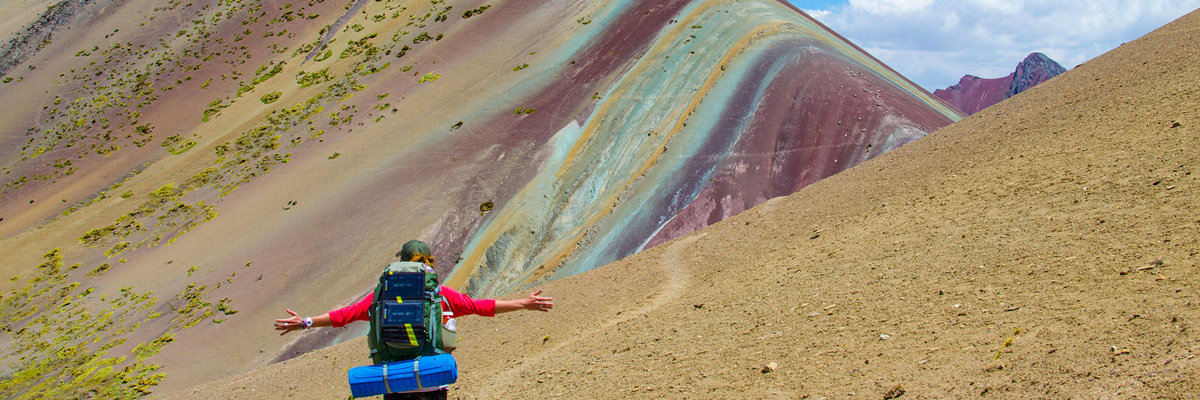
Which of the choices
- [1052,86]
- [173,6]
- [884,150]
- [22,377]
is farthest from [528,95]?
[173,6]

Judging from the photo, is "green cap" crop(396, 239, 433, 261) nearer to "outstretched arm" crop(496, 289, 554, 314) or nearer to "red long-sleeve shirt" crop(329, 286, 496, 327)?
"red long-sleeve shirt" crop(329, 286, 496, 327)

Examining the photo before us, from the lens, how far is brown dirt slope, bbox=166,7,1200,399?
581cm

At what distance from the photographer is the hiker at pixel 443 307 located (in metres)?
5.28

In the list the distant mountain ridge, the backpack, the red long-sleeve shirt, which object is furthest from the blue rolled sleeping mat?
the distant mountain ridge

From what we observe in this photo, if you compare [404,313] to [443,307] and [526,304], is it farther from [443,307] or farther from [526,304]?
[526,304]

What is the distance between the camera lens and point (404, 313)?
199 inches

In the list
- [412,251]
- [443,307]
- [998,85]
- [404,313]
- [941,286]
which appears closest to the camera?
[404,313]

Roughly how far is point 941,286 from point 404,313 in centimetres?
481

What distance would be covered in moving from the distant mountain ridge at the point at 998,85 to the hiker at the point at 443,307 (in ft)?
153

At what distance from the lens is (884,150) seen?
18969 mm

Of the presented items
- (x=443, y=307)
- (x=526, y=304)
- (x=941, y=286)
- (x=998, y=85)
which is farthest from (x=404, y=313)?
(x=998, y=85)

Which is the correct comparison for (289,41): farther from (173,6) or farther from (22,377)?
(22,377)

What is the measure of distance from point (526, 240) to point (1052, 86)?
11327 millimetres

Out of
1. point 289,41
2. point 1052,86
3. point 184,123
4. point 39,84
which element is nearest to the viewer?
point 1052,86
